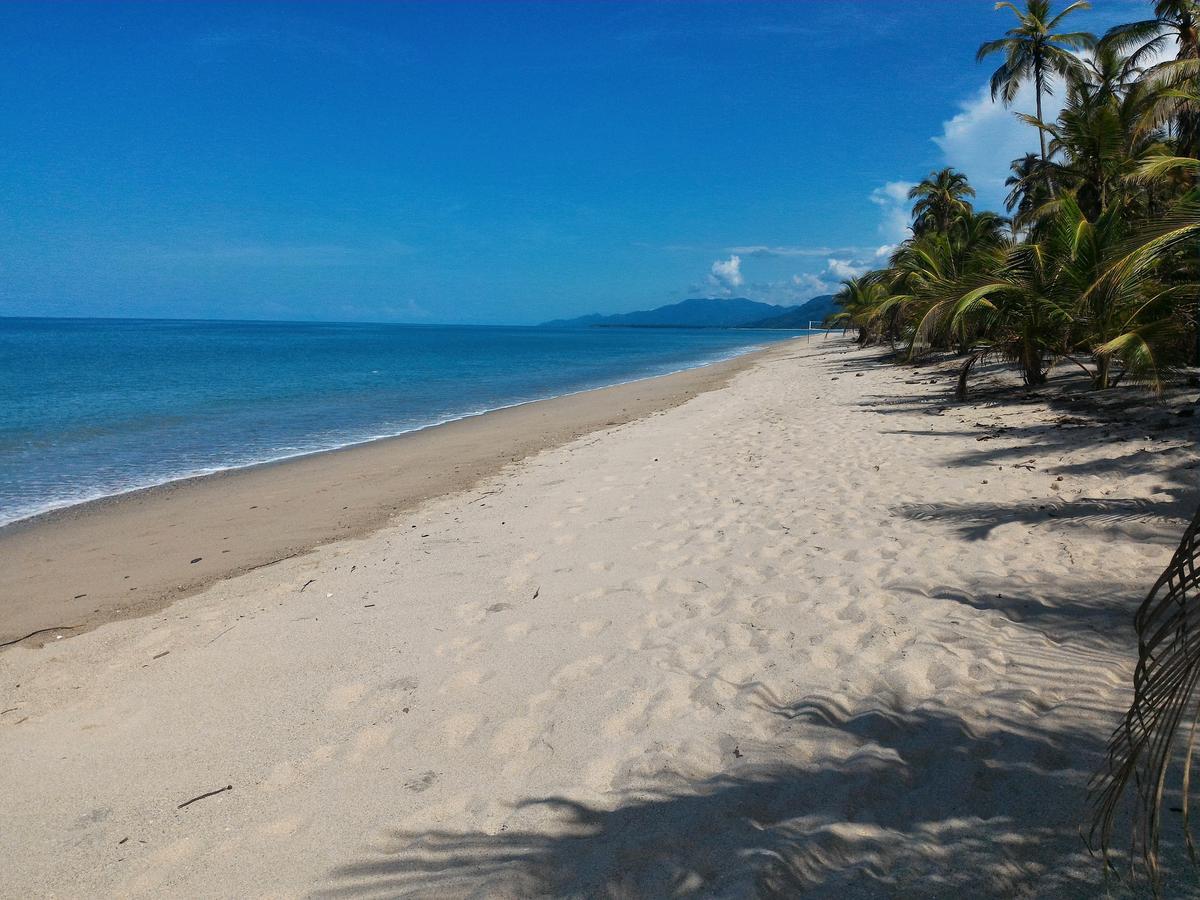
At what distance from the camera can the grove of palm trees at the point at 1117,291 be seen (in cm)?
116

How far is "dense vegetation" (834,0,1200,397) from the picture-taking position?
24.8ft

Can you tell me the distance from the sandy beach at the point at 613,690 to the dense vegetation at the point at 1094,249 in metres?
1.83

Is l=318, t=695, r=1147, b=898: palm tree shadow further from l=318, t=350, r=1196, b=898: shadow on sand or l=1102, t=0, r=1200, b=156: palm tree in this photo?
l=1102, t=0, r=1200, b=156: palm tree

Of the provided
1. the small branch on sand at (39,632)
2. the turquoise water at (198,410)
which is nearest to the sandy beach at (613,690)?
the small branch on sand at (39,632)

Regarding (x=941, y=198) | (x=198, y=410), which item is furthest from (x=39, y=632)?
(x=941, y=198)

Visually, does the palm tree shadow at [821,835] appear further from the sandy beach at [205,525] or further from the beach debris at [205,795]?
the sandy beach at [205,525]

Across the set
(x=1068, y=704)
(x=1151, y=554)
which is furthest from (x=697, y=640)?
(x=1151, y=554)

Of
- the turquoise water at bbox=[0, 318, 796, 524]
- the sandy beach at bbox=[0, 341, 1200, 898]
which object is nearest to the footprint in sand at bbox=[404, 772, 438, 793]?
the sandy beach at bbox=[0, 341, 1200, 898]

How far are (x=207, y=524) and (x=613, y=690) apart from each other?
5968mm

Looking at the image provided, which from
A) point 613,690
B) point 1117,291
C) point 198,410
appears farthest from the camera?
point 198,410

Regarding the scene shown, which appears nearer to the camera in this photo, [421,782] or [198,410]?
[421,782]

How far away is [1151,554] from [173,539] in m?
7.94

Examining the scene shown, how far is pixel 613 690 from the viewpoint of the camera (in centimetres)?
315

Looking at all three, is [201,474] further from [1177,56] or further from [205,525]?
[1177,56]
